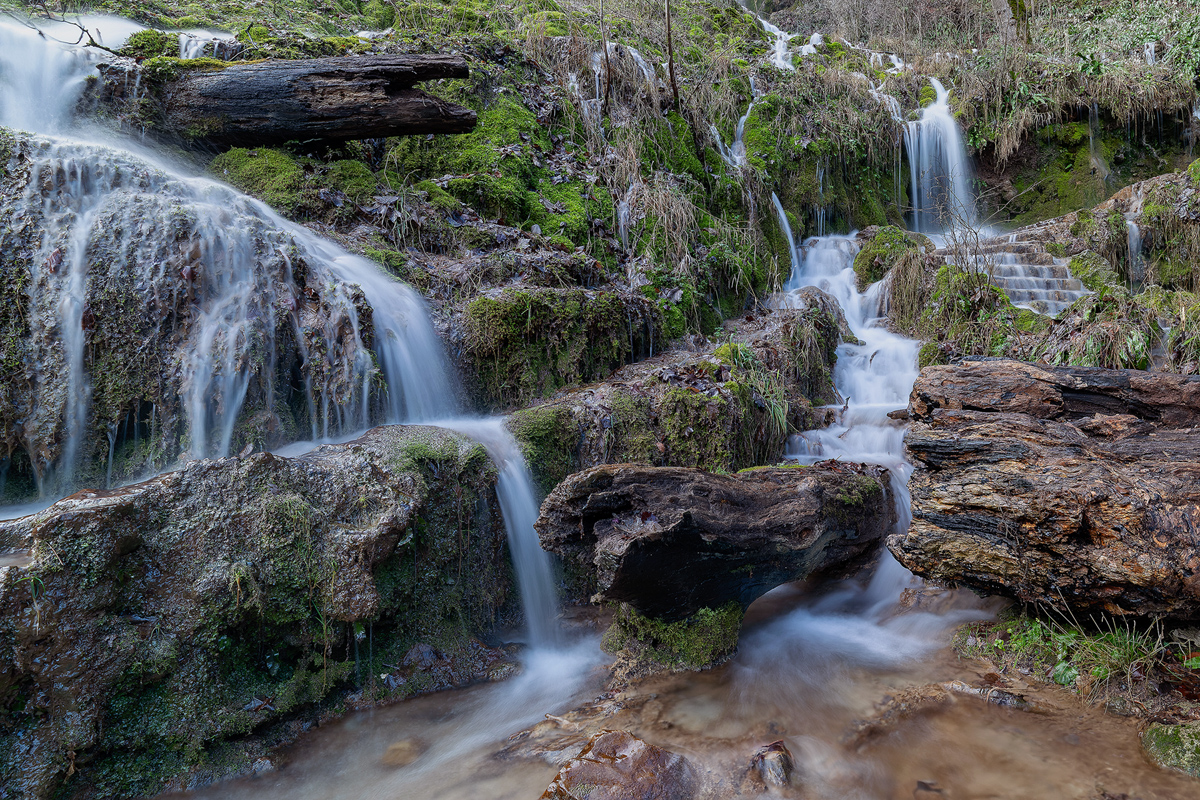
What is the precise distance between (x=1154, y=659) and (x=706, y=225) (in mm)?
6249

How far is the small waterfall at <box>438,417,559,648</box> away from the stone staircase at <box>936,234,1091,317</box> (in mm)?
6379

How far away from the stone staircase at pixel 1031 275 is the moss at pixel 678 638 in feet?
19.8

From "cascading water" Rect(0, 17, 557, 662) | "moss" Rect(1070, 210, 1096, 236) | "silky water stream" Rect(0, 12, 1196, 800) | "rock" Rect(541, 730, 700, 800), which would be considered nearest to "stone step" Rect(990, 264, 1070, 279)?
"moss" Rect(1070, 210, 1096, 236)

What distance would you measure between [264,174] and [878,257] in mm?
7855

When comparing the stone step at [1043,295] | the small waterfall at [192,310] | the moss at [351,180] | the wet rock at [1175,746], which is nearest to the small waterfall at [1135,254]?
the stone step at [1043,295]

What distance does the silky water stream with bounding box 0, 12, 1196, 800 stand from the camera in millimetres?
2627

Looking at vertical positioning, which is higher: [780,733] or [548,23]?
[548,23]

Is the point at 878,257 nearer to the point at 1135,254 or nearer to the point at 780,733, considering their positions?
the point at 1135,254

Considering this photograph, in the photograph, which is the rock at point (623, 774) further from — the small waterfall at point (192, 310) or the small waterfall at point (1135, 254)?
the small waterfall at point (1135, 254)

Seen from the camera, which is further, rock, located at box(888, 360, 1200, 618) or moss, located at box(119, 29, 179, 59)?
moss, located at box(119, 29, 179, 59)

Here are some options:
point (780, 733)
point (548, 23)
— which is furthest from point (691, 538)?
point (548, 23)

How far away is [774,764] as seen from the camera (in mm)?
2588

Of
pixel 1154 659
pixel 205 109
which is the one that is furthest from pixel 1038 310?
pixel 205 109

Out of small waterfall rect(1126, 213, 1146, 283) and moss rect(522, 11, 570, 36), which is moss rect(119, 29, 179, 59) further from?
small waterfall rect(1126, 213, 1146, 283)
